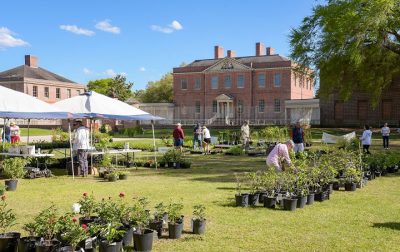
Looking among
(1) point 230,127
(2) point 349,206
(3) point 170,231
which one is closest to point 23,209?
(3) point 170,231

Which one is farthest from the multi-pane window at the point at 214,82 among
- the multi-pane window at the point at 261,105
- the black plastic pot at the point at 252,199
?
the black plastic pot at the point at 252,199

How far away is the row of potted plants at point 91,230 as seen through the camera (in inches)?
224

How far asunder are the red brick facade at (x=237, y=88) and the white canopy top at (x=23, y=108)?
4411cm

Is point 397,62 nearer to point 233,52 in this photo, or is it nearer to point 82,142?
point 82,142

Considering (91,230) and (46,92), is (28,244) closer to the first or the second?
(91,230)

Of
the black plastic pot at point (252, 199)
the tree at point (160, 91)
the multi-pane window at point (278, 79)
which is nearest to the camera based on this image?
the black plastic pot at point (252, 199)

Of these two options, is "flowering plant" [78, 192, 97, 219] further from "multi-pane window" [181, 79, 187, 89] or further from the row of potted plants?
"multi-pane window" [181, 79, 187, 89]

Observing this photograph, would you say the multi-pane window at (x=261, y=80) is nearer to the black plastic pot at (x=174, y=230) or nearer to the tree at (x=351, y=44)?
the tree at (x=351, y=44)

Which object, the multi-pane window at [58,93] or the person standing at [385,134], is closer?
the person standing at [385,134]

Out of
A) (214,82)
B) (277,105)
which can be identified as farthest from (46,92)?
(277,105)

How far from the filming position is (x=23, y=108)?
13.9m

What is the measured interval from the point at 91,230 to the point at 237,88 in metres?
55.9

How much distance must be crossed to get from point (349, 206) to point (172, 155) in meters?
8.78

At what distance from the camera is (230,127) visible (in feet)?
177
